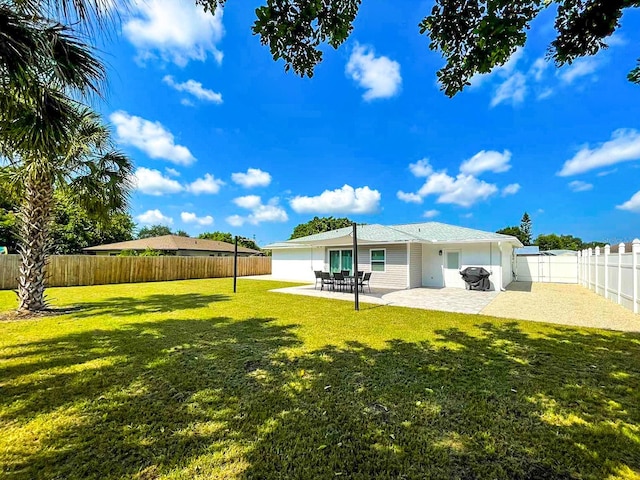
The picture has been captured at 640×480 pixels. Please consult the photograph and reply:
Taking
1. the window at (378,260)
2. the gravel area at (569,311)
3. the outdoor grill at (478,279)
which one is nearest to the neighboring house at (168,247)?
the window at (378,260)

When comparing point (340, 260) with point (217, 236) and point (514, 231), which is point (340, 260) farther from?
point (514, 231)

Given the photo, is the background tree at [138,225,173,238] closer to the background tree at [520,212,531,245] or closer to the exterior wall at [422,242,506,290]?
the exterior wall at [422,242,506,290]

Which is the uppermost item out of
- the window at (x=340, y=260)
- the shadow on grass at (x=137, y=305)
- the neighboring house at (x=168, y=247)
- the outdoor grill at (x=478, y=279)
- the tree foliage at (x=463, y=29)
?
the tree foliage at (x=463, y=29)

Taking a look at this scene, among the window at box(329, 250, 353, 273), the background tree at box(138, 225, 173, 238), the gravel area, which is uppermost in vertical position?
the background tree at box(138, 225, 173, 238)

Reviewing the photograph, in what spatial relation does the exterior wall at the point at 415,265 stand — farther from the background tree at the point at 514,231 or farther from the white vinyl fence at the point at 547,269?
the background tree at the point at 514,231

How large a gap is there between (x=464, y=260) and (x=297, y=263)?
11612 mm

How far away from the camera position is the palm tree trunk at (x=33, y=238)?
758 centimetres

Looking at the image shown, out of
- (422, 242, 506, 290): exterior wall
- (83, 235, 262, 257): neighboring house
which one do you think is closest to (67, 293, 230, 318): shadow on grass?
(422, 242, 506, 290): exterior wall

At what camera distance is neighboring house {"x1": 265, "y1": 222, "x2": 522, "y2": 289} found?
45.1 feet

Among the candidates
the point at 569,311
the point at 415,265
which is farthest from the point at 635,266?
the point at 415,265

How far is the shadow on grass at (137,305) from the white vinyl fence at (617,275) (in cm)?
1276

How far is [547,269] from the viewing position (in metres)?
18.5

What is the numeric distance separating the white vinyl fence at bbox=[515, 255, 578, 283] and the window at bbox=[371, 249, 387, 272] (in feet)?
35.9

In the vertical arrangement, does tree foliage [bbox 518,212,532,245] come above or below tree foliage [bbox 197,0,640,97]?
above
